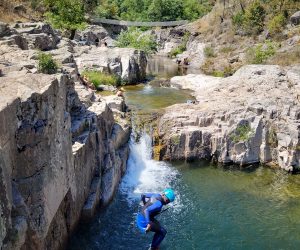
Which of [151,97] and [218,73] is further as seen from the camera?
[218,73]

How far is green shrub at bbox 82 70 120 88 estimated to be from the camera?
30.8 metres

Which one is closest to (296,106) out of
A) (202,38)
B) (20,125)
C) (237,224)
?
(237,224)

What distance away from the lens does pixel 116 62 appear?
1460 inches

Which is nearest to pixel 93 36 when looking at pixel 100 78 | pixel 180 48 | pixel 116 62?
pixel 180 48

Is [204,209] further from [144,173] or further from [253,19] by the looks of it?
[253,19]

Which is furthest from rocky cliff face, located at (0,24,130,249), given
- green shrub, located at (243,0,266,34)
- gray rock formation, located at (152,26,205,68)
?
green shrub, located at (243,0,266,34)

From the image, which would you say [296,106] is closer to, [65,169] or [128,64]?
[65,169]

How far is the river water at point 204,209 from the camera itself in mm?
16016

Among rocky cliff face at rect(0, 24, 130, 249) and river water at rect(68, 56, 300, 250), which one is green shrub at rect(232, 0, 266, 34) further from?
rocky cliff face at rect(0, 24, 130, 249)

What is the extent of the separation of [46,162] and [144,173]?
10131 millimetres

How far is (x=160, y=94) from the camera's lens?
33.7 meters

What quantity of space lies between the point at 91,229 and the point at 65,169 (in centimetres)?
342

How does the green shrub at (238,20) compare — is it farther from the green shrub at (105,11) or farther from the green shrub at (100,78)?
the green shrub at (105,11)

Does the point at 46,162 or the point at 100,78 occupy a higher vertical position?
the point at 46,162
